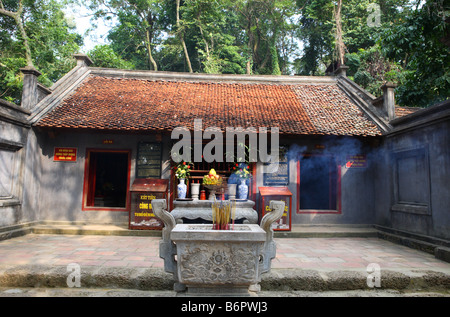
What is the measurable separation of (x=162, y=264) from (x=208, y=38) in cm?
1833

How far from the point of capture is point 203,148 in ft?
26.1

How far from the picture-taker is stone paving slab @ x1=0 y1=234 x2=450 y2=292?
13.7 feet

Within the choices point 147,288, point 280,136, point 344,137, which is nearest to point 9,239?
point 147,288

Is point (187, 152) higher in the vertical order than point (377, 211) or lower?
higher

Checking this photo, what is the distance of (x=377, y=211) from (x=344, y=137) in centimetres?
228

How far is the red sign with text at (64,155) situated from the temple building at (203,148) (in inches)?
1.1

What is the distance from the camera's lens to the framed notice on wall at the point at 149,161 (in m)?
8.02

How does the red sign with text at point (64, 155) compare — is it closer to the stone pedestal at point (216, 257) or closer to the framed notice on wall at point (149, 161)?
the framed notice on wall at point (149, 161)

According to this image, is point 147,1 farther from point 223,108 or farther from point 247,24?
point 223,108

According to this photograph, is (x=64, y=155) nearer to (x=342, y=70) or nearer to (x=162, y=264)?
(x=162, y=264)

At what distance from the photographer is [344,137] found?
789cm

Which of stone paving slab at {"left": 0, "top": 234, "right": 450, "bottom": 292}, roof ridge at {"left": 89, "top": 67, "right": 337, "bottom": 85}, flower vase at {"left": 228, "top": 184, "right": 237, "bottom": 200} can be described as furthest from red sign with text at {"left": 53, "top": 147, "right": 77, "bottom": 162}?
flower vase at {"left": 228, "top": 184, "right": 237, "bottom": 200}

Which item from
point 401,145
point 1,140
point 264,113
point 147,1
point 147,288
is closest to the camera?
point 147,288

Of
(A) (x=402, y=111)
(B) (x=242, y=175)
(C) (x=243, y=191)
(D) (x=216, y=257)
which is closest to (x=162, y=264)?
(D) (x=216, y=257)
